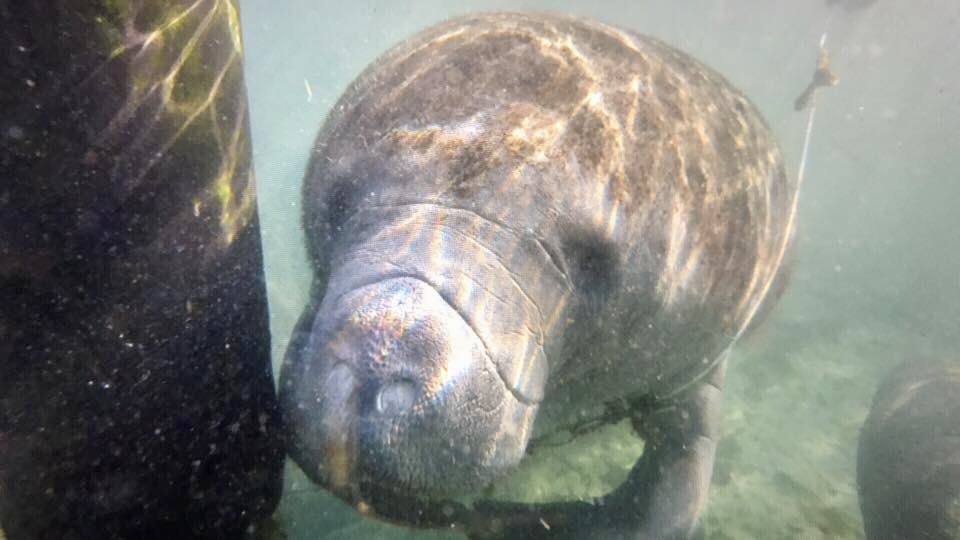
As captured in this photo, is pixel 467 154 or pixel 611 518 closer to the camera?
pixel 467 154

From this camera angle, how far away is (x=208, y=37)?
6.65 feet

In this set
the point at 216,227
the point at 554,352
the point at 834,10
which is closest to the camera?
the point at 216,227

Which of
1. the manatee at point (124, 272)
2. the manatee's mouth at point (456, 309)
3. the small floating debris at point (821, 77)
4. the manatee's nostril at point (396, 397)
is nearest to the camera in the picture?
the manatee at point (124, 272)

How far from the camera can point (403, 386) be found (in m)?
1.78

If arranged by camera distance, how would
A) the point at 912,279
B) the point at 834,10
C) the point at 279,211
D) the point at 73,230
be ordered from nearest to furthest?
1. the point at 73,230
2. the point at 279,211
3. the point at 912,279
4. the point at 834,10

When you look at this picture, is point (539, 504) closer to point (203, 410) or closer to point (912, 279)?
point (203, 410)

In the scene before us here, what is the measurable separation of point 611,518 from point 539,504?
0.51 metres

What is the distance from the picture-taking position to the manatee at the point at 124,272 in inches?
63.9

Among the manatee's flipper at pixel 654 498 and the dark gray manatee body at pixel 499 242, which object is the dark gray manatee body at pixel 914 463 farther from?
the dark gray manatee body at pixel 499 242

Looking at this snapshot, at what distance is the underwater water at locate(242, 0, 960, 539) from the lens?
6.09 m

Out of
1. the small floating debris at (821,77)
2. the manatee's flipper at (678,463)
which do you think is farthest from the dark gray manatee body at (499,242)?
the small floating debris at (821,77)

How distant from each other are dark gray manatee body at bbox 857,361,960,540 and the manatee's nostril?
15.9 ft

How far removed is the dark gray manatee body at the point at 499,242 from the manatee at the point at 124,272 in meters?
0.34

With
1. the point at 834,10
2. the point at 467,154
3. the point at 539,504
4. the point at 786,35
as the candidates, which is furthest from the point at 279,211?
the point at 786,35
